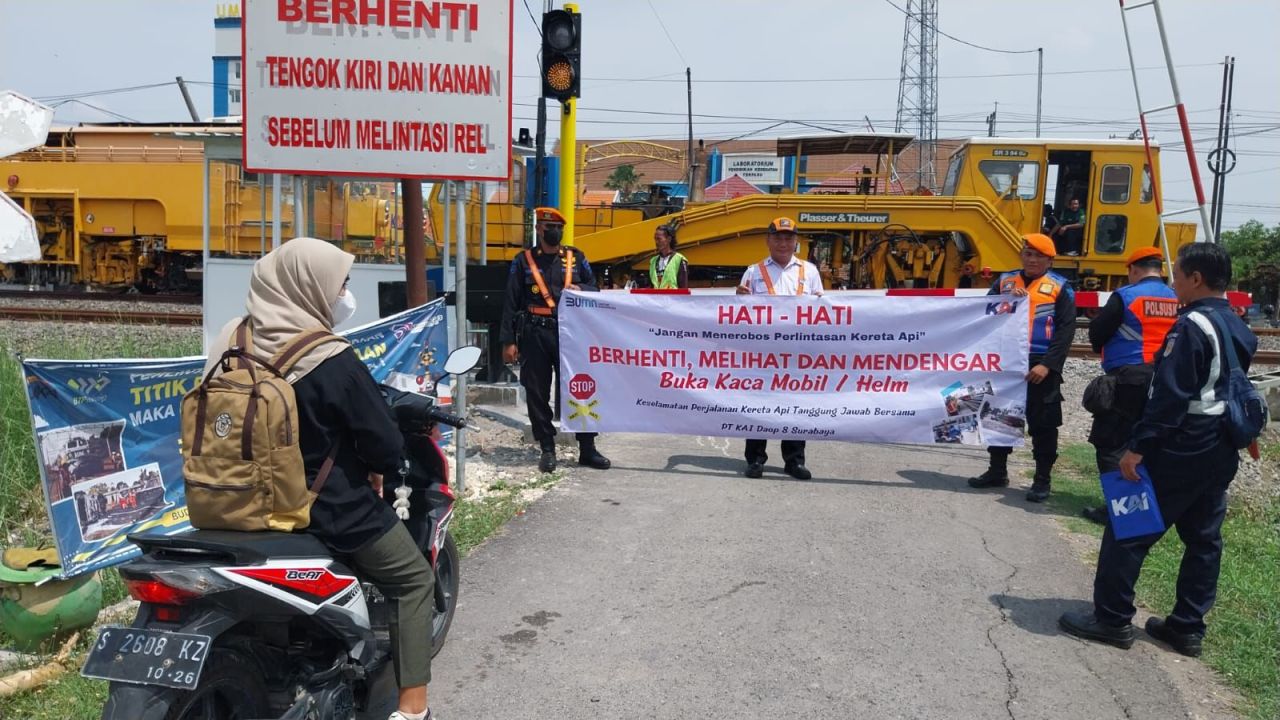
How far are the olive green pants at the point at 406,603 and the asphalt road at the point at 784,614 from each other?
0.59 m

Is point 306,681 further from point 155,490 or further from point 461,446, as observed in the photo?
point 461,446

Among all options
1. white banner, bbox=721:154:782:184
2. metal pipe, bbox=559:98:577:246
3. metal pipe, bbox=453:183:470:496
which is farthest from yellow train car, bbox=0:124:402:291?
metal pipe, bbox=453:183:470:496

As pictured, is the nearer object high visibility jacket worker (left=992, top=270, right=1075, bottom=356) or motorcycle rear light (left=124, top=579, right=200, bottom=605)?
motorcycle rear light (left=124, top=579, right=200, bottom=605)

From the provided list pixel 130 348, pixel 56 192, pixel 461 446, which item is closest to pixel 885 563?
pixel 461 446

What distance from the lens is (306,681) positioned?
3.16 meters

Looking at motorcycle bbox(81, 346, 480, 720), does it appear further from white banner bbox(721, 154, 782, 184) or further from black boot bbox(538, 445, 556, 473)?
white banner bbox(721, 154, 782, 184)

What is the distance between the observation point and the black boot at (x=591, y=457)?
7.71 meters

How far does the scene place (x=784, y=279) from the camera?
7531 mm

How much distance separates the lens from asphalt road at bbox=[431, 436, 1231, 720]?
3961 millimetres

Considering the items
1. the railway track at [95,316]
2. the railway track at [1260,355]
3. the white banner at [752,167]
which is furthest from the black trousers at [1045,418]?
the white banner at [752,167]

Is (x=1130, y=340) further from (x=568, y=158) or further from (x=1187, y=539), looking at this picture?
(x=568, y=158)

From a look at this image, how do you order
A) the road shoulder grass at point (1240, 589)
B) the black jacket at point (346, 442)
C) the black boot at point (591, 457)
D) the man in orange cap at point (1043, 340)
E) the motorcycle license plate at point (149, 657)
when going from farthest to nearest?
the black boot at point (591, 457)
the man in orange cap at point (1043, 340)
the road shoulder grass at point (1240, 589)
the black jacket at point (346, 442)
the motorcycle license plate at point (149, 657)

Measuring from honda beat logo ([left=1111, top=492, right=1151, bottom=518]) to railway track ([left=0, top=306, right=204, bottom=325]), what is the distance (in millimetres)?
14821

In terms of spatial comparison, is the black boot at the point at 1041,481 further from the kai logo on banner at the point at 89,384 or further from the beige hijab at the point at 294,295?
the kai logo on banner at the point at 89,384
